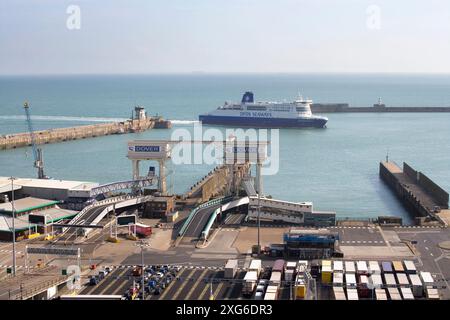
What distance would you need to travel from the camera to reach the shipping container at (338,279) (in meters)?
11.7

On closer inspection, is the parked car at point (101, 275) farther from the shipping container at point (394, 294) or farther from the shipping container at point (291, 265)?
the shipping container at point (394, 294)

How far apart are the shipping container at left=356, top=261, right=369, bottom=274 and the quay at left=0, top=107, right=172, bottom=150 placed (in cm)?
3059

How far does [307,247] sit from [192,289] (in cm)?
383

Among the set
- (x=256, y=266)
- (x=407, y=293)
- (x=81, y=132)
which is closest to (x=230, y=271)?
(x=256, y=266)

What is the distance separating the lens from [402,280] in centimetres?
1186

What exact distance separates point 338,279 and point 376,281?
0.72m

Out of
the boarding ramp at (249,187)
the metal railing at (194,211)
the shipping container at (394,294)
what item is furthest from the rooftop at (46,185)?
the shipping container at (394,294)

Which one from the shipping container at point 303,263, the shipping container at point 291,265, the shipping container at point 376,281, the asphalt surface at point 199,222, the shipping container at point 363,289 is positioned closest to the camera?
the shipping container at point 363,289

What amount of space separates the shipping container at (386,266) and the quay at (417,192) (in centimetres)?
531

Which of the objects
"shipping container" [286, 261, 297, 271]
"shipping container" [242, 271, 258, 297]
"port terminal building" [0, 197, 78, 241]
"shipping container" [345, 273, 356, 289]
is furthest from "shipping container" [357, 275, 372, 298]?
"port terminal building" [0, 197, 78, 241]

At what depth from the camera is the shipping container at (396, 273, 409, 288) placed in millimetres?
11562

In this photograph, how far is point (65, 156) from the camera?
35.8 metres

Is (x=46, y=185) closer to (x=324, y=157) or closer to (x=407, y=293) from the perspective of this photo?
(x=407, y=293)
